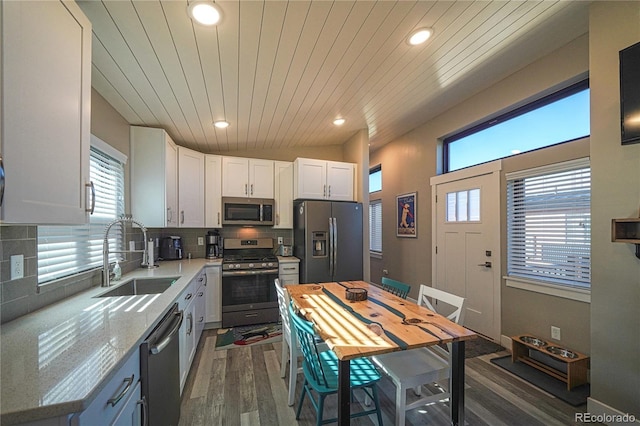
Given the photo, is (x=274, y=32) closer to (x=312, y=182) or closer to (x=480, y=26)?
(x=480, y=26)

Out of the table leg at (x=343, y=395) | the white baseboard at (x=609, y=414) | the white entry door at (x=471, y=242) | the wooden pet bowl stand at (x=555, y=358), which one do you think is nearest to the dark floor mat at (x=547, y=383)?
the wooden pet bowl stand at (x=555, y=358)

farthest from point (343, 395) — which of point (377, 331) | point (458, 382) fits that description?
point (458, 382)

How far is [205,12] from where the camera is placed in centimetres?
145

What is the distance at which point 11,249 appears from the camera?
50.9 inches

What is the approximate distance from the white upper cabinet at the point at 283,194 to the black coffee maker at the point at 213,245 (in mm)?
879

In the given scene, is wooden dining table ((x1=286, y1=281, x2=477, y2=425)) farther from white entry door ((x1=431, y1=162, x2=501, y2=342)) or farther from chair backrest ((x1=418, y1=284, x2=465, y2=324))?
white entry door ((x1=431, y1=162, x2=501, y2=342))

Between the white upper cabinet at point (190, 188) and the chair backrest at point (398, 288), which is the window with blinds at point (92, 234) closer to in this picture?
the white upper cabinet at point (190, 188)

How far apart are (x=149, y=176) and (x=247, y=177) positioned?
4.27 feet

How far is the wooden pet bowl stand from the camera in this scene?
212 centimetres

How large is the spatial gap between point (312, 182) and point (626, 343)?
324 cm

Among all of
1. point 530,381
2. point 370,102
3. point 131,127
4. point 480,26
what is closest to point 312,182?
point 370,102

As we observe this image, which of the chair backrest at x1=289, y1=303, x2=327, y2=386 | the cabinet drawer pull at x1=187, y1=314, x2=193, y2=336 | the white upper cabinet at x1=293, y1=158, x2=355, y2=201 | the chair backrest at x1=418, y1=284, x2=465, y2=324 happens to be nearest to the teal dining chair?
the chair backrest at x1=289, y1=303, x2=327, y2=386

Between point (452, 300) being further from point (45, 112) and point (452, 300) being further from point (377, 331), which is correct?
point (45, 112)

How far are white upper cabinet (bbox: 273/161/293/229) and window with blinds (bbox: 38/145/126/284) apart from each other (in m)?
1.93
